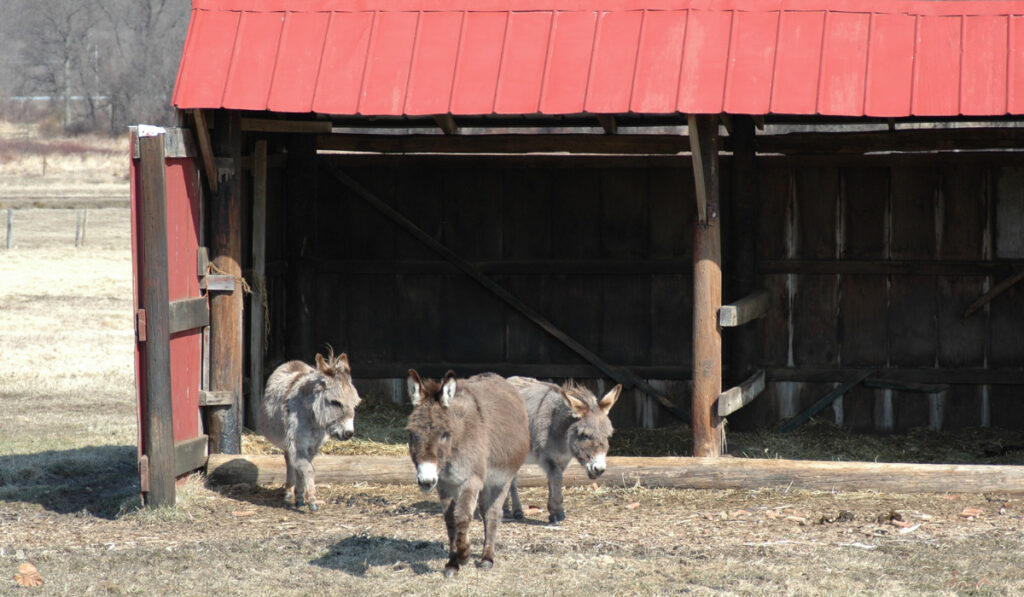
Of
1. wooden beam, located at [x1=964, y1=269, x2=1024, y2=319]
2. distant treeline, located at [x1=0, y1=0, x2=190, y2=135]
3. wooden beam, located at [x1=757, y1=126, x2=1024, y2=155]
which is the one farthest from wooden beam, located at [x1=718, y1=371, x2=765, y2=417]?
distant treeline, located at [x1=0, y1=0, x2=190, y2=135]

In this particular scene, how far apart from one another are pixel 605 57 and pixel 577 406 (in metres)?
2.87

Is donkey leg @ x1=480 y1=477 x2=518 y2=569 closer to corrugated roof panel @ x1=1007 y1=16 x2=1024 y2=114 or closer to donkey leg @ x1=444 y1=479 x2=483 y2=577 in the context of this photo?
donkey leg @ x1=444 y1=479 x2=483 y2=577

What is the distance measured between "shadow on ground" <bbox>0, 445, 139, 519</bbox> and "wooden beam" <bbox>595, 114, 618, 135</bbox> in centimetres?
490

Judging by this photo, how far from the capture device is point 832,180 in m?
11.9

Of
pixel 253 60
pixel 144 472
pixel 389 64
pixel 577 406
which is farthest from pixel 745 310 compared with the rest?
pixel 144 472

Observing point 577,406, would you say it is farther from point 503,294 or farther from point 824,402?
point 824,402

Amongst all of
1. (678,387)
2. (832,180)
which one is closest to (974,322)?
(832,180)

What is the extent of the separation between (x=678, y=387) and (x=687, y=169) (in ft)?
7.25

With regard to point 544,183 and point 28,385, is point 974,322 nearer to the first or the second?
point 544,183

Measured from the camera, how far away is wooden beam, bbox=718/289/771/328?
943 centimetres

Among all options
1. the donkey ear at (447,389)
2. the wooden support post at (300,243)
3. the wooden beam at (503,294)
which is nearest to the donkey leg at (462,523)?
the donkey ear at (447,389)

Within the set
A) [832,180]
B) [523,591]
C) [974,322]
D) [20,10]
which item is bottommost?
[523,591]

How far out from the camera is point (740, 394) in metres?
10.0

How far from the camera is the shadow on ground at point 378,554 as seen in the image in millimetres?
7387
